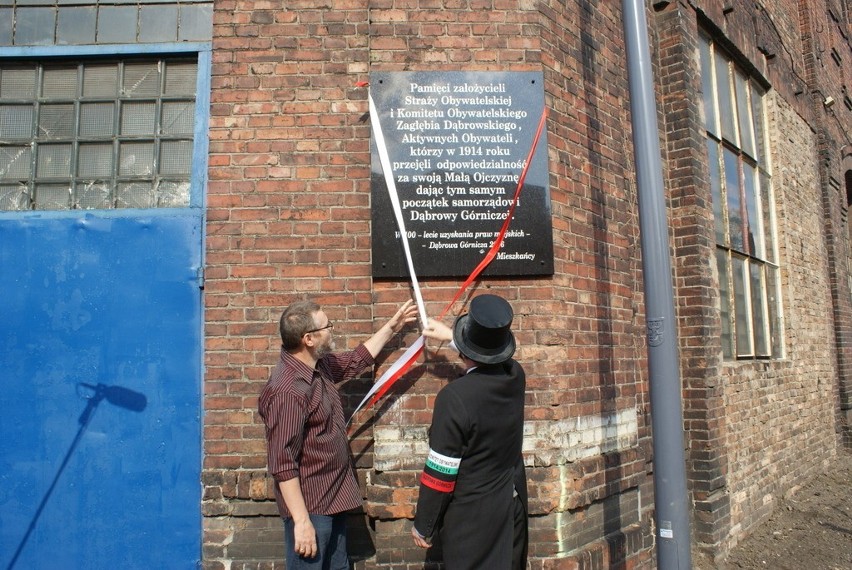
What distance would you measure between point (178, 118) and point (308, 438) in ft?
7.89

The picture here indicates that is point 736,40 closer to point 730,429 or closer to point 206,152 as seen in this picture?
point 730,429

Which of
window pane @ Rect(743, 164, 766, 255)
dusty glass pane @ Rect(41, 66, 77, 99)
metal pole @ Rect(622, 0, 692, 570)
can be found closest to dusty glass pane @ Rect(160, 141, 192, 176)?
dusty glass pane @ Rect(41, 66, 77, 99)

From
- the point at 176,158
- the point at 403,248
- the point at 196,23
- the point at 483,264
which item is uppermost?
the point at 196,23

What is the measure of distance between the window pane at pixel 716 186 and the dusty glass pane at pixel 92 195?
5.24m

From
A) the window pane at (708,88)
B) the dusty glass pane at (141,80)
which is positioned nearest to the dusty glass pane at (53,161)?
the dusty glass pane at (141,80)

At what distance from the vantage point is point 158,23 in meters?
4.25

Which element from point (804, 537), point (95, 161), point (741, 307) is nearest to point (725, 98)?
point (741, 307)

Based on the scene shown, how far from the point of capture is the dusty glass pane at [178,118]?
13.6 feet

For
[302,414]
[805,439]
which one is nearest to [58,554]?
[302,414]

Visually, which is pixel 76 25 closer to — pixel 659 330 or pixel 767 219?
pixel 659 330

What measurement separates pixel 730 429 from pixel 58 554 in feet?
17.3

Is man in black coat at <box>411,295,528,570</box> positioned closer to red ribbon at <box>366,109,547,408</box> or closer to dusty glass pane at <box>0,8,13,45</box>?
red ribbon at <box>366,109,547,408</box>

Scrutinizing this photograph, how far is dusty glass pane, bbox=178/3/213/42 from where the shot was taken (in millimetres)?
4188

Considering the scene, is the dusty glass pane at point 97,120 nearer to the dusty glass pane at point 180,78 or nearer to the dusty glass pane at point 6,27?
the dusty glass pane at point 180,78
